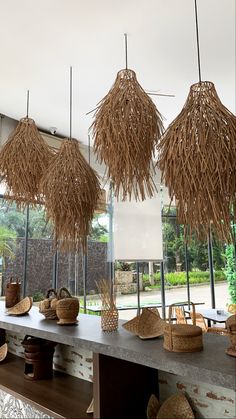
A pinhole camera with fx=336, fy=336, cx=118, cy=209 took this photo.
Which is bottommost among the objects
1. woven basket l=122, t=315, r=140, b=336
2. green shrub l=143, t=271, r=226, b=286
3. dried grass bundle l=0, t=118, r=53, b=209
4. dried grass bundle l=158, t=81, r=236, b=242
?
green shrub l=143, t=271, r=226, b=286

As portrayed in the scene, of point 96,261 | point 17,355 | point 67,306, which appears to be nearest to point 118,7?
point 67,306

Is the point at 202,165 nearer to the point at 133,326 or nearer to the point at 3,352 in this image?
the point at 133,326

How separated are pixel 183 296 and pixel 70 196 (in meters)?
5.47

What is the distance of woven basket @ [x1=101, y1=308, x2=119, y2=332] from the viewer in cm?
198

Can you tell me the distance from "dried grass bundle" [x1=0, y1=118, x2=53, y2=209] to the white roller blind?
3977 millimetres

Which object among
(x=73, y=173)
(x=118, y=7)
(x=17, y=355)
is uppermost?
(x=118, y=7)

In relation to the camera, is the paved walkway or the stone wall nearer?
the stone wall

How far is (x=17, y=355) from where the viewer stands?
2789mm

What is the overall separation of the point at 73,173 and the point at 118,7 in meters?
1.31

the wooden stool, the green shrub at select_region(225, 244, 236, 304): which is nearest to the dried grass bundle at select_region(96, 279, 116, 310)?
the wooden stool

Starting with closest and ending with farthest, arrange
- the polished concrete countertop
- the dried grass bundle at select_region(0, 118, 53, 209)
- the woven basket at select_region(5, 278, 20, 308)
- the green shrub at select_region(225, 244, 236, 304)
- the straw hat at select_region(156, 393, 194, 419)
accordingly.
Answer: the polished concrete countertop
the straw hat at select_region(156, 393, 194, 419)
the dried grass bundle at select_region(0, 118, 53, 209)
the woven basket at select_region(5, 278, 20, 308)
the green shrub at select_region(225, 244, 236, 304)

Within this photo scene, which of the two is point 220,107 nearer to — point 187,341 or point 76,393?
point 187,341

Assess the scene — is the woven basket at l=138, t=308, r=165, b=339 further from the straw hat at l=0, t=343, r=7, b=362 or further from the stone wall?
the stone wall

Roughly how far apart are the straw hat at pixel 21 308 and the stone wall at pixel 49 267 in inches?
87.4
